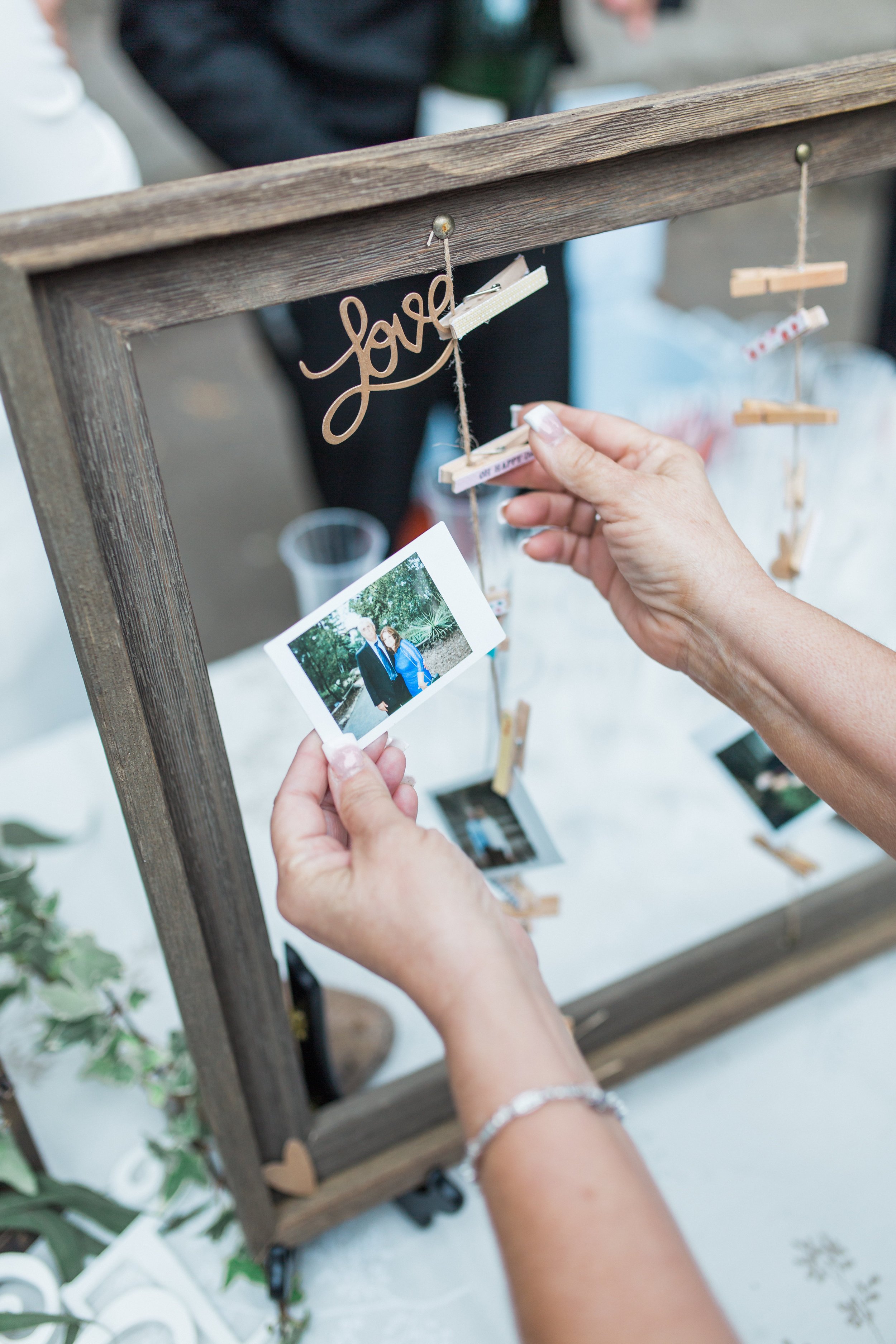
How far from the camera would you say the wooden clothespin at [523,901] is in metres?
0.66

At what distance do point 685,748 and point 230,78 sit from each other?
0.98 meters

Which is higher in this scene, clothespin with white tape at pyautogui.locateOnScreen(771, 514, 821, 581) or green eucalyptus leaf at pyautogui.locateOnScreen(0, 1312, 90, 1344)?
clothespin with white tape at pyautogui.locateOnScreen(771, 514, 821, 581)

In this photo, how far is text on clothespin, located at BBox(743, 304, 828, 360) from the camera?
0.58 meters

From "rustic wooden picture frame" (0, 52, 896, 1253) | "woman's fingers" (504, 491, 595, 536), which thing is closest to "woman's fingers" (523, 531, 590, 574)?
"woman's fingers" (504, 491, 595, 536)

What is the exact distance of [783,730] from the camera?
0.57m

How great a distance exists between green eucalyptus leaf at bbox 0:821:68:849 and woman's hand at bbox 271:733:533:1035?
402 mm

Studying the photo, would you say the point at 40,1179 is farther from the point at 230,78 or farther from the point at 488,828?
the point at 230,78

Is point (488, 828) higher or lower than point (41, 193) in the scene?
lower

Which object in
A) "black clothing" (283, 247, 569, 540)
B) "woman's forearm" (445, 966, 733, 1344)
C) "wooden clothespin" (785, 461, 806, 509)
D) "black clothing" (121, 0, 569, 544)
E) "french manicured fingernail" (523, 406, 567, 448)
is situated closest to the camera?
"woman's forearm" (445, 966, 733, 1344)

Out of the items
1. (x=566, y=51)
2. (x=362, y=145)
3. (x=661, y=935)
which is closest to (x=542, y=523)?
(x=661, y=935)

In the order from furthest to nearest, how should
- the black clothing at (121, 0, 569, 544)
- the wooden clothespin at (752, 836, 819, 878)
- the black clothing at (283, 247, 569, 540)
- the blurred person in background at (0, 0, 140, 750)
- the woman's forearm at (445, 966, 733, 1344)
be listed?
the black clothing at (121, 0, 569, 544) < the black clothing at (283, 247, 569, 540) < the blurred person in background at (0, 0, 140, 750) < the wooden clothespin at (752, 836, 819, 878) < the woman's forearm at (445, 966, 733, 1344)

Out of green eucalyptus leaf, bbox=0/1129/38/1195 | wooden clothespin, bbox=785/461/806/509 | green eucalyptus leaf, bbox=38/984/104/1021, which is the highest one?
wooden clothespin, bbox=785/461/806/509

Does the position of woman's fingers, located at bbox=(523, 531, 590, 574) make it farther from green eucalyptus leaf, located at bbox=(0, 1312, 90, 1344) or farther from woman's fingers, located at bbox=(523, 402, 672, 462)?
green eucalyptus leaf, located at bbox=(0, 1312, 90, 1344)

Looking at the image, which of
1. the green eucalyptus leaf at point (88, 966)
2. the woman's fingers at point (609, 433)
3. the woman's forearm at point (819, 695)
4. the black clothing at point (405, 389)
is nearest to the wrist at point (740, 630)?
the woman's forearm at point (819, 695)
